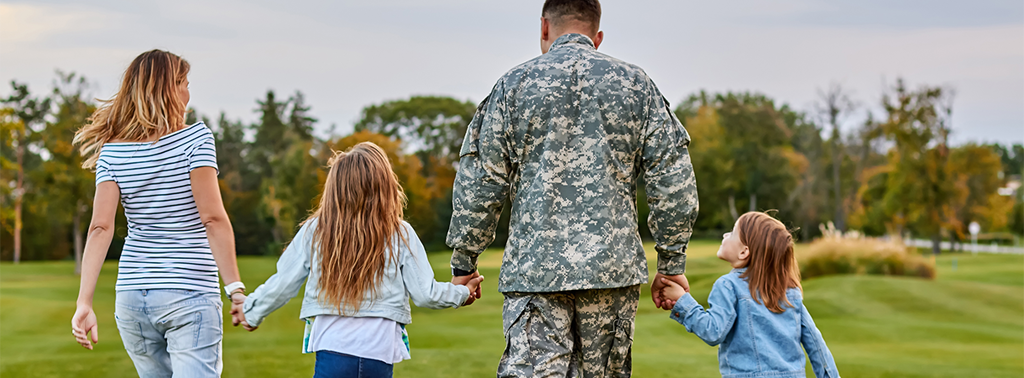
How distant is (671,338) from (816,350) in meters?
9.68

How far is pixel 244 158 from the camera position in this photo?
1971 inches

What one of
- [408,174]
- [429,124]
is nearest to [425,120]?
[429,124]

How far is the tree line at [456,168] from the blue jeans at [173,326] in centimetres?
2079

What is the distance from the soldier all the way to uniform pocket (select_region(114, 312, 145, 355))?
1338mm

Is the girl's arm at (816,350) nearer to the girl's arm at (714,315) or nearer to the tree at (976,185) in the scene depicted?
the girl's arm at (714,315)

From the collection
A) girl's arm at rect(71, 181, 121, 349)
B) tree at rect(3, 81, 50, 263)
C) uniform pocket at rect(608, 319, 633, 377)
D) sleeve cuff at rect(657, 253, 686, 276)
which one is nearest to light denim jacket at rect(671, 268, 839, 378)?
sleeve cuff at rect(657, 253, 686, 276)

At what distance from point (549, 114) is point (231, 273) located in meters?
1.49

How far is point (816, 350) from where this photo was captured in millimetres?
3703

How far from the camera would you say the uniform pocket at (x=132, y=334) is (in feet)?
10.5

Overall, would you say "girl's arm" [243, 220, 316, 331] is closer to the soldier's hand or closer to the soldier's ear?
the soldier's hand

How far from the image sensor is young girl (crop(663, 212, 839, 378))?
11.9ft

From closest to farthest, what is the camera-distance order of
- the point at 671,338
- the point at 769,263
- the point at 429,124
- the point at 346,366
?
the point at 346,366
the point at 769,263
the point at 671,338
the point at 429,124

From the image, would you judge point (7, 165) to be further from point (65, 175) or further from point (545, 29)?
point (545, 29)

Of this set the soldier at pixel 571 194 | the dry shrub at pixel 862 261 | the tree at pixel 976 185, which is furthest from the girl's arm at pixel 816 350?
the tree at pixel 976 185
